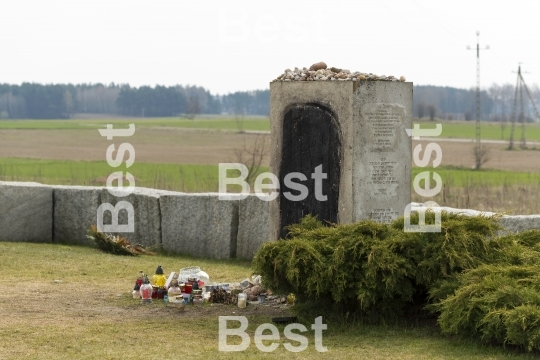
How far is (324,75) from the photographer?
36.1ft

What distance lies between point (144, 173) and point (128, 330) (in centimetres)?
2490

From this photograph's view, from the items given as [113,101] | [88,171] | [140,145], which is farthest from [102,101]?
[88,171]

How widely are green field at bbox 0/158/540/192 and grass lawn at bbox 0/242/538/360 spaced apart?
52.0 feet

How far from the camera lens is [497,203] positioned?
20.7m

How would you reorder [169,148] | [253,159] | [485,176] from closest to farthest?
[253,159] → [485,176] → [169,148]

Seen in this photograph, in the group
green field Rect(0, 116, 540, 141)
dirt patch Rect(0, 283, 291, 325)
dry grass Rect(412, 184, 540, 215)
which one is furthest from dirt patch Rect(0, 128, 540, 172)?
dirt patch Rect(0, 283, 291, 325)

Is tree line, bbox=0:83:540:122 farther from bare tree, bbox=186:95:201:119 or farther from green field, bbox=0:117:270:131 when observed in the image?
green field, bbox=0:117:270:131

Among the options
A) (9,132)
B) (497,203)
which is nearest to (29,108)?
(9,132)

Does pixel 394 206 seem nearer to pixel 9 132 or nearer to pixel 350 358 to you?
pixel 350 358

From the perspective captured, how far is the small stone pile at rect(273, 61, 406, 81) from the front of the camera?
1085 cm

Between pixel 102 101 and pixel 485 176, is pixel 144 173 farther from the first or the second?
pixel 102 101

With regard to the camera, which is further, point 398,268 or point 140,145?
point 140,145

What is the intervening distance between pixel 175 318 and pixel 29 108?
361 feet

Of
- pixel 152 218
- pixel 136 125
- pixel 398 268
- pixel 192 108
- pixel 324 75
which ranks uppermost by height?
pixel 192 108
